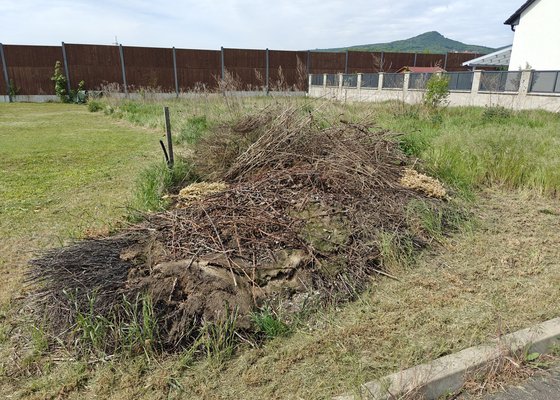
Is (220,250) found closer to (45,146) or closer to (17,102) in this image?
(45,146)

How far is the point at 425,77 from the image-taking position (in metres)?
17.8

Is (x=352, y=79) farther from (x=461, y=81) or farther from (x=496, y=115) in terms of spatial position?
(x=496, y=115)

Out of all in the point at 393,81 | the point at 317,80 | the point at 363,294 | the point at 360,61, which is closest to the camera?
the point at 363,294

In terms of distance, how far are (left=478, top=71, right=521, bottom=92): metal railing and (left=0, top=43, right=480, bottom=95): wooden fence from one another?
17.5 feet

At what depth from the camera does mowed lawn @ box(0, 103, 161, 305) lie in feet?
12.6

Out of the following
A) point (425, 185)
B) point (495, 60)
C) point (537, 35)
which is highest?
point (537, 35)

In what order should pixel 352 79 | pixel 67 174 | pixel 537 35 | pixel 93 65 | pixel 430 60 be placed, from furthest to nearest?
pixel 430 60 → pixel 352 79 → pixel 93 65 → pixel 537 35 → pixel 67 174

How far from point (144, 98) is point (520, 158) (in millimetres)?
15272

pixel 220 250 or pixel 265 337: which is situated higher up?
pixel 220 250

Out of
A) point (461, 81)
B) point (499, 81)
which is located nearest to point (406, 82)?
point (461, 81)

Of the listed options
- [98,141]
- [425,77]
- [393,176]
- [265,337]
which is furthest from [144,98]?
[265,337]

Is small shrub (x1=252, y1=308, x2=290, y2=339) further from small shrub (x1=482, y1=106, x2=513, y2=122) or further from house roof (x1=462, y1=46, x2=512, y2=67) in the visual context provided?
house roof (x1=462, y1=46, x2=512, y2=67)

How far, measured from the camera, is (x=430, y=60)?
31797 mm

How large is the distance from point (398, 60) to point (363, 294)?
31.6 meters
